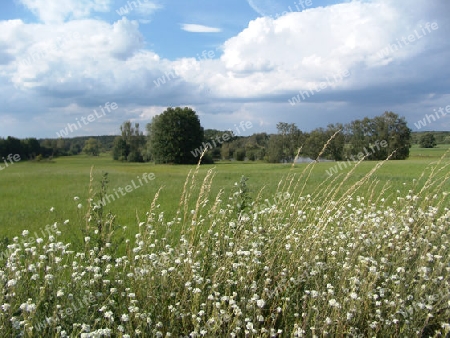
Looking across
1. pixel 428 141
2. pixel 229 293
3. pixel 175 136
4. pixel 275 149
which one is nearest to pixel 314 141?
pixel 275 149

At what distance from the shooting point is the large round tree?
73.0 m

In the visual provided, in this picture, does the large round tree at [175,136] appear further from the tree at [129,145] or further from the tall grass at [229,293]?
the tall grass at [229,293]

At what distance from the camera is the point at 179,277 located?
4.68 meters

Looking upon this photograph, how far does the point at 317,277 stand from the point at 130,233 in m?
5.69

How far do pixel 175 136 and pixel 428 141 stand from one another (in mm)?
61127

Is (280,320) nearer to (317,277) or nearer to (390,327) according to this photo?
(317,277)

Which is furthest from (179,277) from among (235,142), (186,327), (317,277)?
(235,142)

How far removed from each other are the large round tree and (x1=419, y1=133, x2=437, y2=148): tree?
55.7 m

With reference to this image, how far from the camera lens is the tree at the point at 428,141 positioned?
3578 inches

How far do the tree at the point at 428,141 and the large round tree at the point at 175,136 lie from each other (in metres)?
55.7

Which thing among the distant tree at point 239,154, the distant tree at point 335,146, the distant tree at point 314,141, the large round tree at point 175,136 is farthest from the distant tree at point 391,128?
the large round tree at point 175,136

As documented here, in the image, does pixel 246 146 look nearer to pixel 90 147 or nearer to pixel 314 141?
pixel 314 141

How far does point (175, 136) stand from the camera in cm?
7375

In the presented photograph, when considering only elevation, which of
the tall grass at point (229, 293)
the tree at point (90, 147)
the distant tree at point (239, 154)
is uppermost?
the tree at point (90, 147)
